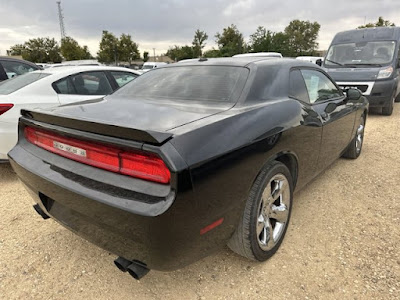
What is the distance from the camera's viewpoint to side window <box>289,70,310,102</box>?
2637mm

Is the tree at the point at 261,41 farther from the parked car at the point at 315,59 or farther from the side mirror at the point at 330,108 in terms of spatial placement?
→ the side mirror at the point at 330,108

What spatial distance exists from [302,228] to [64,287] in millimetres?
1978

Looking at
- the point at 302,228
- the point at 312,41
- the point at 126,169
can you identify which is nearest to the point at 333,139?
the point at 302,228

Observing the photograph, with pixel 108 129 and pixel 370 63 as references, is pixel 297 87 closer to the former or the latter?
pixel 108 129

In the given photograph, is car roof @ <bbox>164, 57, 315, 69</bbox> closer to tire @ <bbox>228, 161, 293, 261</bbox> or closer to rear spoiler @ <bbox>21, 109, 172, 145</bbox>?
tire @ <bbox>228, 161, 293, 261</bbox>

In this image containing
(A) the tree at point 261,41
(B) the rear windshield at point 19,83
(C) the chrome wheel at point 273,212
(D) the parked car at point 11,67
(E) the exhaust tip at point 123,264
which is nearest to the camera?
(E) the exhaust tip at point 123,264

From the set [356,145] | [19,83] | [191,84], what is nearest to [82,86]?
[19,83]

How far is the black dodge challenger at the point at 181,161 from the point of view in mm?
1501

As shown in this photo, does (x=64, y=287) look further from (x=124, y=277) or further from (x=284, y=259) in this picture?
(x=284, y=259)

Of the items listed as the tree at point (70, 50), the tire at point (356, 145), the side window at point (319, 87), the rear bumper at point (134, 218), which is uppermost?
the tree at point (70, 50)

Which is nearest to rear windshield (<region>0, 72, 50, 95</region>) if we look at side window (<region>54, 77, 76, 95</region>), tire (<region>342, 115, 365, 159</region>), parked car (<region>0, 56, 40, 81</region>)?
side window (<region>54, 77, 76, 95</region>)

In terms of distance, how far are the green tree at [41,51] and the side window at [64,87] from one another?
51772 millimetres

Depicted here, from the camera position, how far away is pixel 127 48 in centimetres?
4500

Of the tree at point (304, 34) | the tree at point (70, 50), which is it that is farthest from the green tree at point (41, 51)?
the tree at point (304, 34)
